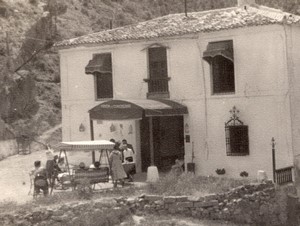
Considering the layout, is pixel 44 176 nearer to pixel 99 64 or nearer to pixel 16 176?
pixel 16 176

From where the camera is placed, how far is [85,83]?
26.7 metres

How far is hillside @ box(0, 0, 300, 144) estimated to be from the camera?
1350 inches

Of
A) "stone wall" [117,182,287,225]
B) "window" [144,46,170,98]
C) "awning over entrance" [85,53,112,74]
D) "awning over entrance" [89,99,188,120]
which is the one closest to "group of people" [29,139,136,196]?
"awning over entrance" [89,99,188,120]

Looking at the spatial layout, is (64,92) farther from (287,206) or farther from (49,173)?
(287,206)

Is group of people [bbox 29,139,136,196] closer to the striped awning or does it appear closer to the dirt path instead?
the striped awning

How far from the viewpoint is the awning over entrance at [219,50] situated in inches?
896

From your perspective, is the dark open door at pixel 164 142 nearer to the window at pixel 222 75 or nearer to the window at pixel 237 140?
the window at pixel 222 75

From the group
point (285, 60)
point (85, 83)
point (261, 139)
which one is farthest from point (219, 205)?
point (85, 83)

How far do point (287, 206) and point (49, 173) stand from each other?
8038mm

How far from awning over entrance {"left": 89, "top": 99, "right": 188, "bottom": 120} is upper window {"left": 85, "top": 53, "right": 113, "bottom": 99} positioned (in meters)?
2.41

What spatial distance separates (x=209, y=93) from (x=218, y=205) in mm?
6335

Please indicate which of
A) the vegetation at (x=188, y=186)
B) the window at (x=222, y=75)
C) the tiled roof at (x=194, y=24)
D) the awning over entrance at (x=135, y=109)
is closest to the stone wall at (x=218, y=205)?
the vegetation at (x=188, y=186)

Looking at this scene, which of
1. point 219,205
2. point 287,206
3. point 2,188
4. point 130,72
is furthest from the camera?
point 130,72

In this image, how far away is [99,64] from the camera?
25.5 metres
